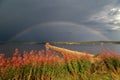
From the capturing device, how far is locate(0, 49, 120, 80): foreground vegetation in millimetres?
11008

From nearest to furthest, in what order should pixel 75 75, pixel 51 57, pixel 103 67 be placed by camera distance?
pixel 75 75 → pixel 51 57 → pixel 103 67

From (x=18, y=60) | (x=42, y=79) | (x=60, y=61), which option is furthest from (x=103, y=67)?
(x=18, y=60)

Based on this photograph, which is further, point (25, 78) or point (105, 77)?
point (105, 77)

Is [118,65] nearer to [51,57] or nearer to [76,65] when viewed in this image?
[76,65]

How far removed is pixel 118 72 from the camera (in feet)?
41.0

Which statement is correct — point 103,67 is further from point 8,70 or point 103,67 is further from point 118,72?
point 8,70

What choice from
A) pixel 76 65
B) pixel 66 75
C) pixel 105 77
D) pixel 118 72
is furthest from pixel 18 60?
pixel 118 72

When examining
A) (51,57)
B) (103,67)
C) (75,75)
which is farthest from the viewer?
(103,67)

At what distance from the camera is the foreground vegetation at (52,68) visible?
11008mm

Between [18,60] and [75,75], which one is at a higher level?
[18,60]

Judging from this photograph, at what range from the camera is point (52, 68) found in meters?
11.8

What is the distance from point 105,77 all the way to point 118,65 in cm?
222

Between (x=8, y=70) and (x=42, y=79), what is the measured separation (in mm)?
1789

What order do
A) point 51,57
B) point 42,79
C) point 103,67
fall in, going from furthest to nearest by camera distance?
1. point 103,67
2. point 51,57
3. point 42,79
